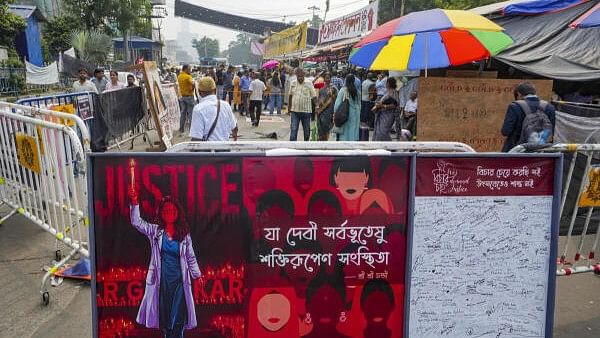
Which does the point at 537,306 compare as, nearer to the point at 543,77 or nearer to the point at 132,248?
the point at 132,248

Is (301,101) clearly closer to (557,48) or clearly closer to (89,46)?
(557,48)

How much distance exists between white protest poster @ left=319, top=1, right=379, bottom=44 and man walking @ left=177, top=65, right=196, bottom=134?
9524 millimetres

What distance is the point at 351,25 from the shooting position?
23.7 m

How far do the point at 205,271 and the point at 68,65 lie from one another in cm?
2369

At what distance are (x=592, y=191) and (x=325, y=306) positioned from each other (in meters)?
2.45

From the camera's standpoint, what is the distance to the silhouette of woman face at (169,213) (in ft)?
8.73

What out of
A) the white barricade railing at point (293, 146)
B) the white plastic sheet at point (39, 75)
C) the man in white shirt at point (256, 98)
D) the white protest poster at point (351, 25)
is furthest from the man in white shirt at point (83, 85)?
the white plastic sheet at point (39, 75)

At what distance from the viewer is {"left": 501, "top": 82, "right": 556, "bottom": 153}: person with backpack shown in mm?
5078

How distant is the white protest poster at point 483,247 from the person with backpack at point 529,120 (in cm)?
239

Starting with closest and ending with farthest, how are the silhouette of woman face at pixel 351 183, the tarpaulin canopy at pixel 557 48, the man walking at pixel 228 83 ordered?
the silhouette of woman face at pixel 351 183
the tarpaulin canopy at pixel 557 48
the man walking at pixel 228 83

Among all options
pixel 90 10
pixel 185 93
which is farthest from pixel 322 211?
pixel 90 10

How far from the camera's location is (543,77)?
8.34 meters

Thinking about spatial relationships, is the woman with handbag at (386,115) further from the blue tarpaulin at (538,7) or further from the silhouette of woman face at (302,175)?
the silhouette of woman face at (302,175)

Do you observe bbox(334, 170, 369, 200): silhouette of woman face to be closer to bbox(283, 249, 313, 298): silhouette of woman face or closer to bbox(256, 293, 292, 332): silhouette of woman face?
bbox(283, 249, 313, 298): silhouette of woman face
